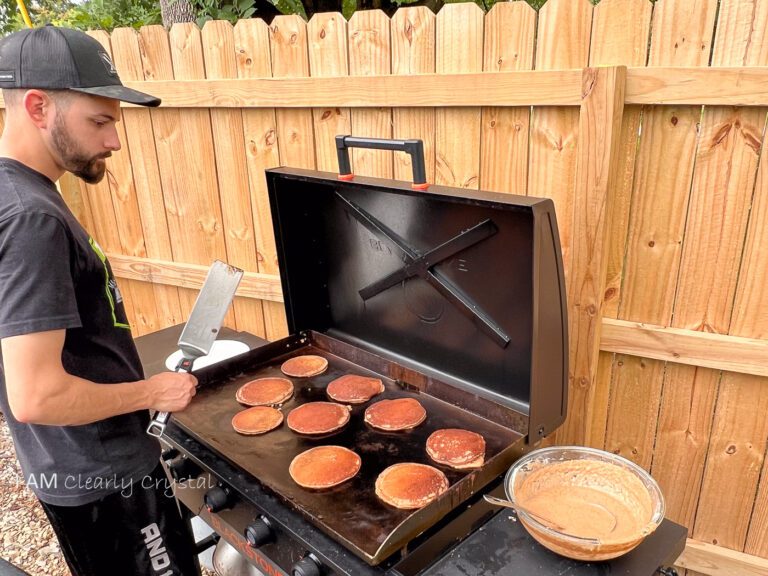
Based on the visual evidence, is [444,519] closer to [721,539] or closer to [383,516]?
[383,516]

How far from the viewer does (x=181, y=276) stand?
12.0 feet

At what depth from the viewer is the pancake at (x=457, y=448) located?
164 centimetres

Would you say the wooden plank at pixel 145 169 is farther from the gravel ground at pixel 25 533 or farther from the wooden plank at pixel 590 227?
the wooden plank at pixel 590 227

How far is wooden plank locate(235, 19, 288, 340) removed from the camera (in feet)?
9.05

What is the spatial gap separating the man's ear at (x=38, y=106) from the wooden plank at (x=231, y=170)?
1.54 metres

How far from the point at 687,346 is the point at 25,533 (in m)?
3.89

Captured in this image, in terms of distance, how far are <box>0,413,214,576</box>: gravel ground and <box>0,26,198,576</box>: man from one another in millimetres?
1337

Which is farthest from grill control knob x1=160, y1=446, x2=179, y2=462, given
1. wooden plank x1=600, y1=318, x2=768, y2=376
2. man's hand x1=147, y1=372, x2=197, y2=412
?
wooden plank x1=600, y1=318, x2=768, y2=376

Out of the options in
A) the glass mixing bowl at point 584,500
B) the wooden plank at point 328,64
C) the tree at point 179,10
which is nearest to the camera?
the glass mixing bowl at point 584,500

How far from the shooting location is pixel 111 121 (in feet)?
5.37

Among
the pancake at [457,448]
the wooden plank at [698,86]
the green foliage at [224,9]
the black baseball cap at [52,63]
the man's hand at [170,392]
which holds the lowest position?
the pancake at [457,448]

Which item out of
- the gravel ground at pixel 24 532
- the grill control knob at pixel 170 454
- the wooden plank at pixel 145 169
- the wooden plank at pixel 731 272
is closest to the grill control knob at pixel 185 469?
the grill control knob at pixel 170 454

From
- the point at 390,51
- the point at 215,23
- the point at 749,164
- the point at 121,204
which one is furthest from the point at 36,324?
the point at 121,204

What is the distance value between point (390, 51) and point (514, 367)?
1.55 metres
